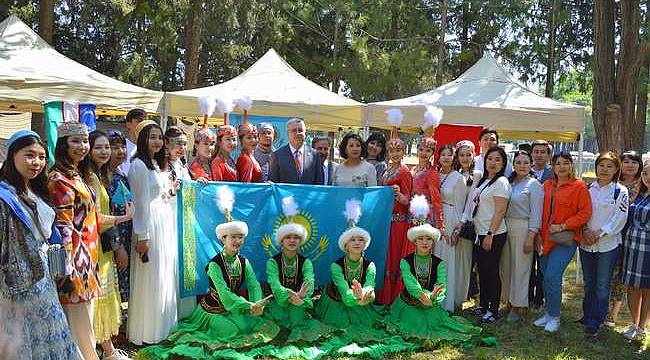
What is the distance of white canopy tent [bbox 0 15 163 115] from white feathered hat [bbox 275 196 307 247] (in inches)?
143

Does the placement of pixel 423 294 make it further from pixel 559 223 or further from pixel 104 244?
pixel 104 244

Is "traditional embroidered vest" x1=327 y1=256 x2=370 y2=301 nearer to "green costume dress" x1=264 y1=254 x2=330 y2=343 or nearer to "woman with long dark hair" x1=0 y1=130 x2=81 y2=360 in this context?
"green costume dress" x1=264 y1=254 x2=330 y2=343

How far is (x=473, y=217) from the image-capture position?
5051 millimetres

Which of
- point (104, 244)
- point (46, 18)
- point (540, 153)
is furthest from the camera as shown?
point (46, 18)

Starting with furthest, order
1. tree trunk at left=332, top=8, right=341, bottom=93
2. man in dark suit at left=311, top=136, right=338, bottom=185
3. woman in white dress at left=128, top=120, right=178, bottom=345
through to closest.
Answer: tree trunk at left=332, top=8, right=341, bottom=93 → man in dark suit at left=311, top=136, right=338, bottom=185 → woman in white dress at left=128, top=120, right=178, bottom=345

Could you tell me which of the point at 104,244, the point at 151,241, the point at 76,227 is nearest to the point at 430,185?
the point at 151,241

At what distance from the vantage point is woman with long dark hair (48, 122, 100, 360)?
2.99 meters

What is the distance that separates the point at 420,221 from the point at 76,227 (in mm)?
2799

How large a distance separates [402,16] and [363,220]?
14.6 m

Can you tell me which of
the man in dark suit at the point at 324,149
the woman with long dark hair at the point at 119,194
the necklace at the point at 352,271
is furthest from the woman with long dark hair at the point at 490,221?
the woman with long dark hair at the point at 119,194

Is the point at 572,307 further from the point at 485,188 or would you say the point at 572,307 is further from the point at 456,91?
the point at 456,91

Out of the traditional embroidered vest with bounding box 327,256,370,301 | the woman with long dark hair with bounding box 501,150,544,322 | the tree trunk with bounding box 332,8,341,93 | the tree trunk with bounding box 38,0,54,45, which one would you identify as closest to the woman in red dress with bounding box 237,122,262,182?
the traditional embroidered vest with bounding box 327,256,370,301

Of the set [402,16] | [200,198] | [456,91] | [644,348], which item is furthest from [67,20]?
[644,348]

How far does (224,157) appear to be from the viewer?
4703mm
